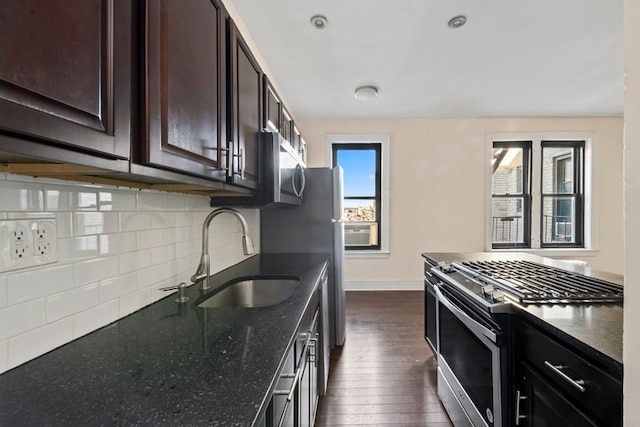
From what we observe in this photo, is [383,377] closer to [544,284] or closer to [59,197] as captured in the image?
[544,284]

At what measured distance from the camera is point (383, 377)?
2260 mm

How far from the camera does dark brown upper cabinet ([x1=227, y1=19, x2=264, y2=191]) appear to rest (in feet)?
4.21

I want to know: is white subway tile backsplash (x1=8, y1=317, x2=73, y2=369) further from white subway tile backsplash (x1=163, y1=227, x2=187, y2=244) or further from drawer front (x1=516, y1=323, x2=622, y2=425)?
drawer front (x1=516, y1=323, x2=622, y2=425)

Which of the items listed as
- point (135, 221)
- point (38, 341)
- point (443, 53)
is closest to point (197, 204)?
point (135, 221)

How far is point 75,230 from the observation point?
0.91m

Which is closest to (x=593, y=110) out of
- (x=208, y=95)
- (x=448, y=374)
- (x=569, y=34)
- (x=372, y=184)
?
(x=569, y=34)

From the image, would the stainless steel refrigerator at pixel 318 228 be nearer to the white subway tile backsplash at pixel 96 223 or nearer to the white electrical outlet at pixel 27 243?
the white subway tile backsplash at pixel 96 223

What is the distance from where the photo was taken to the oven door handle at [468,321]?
1.23 metres

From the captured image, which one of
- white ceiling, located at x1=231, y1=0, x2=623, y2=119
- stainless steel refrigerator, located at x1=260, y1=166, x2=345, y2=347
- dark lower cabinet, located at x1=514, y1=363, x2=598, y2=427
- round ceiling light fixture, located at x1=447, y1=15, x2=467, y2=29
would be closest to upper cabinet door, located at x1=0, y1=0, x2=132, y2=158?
dark lower cabinet, located at x1=514, y1=363, x2=598, y2=427

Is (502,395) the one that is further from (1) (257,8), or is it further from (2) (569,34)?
(2) (569,34)

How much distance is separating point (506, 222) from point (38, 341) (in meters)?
5.15

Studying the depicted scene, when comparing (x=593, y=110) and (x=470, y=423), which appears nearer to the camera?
(x=470, y=423)

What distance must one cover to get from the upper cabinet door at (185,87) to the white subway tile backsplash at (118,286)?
47 cm

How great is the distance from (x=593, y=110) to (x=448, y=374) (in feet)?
14.7
